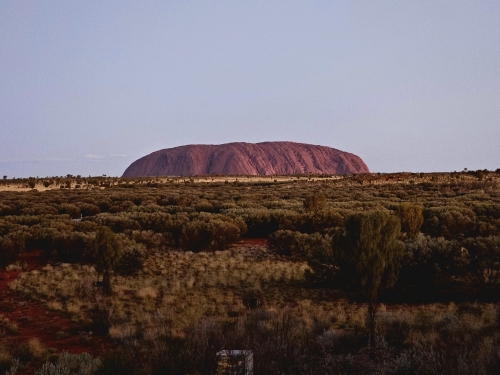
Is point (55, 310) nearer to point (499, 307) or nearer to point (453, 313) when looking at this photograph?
point (453, 313)

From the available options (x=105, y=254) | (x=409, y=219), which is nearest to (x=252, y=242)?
(x=409, y=219)

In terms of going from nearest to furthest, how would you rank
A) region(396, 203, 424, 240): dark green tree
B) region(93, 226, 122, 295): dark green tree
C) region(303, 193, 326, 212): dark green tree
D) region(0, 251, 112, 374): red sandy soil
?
region(0, 251, 112, 374): red sandy soil, region(93, 226, 122, 295): dark green tree, region(396, 203, 424, 240): dark green tree, region(303, 193, 326, 212): dark green tree

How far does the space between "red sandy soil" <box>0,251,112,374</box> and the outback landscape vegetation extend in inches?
1.6

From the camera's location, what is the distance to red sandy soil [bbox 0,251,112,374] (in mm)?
7949

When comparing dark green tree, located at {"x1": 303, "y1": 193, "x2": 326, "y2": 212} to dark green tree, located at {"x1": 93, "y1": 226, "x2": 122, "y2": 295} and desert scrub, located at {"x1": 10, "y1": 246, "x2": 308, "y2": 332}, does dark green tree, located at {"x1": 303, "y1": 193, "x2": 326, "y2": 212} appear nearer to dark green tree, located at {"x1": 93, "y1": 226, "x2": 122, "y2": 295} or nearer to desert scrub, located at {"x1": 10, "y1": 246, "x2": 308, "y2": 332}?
desert scrub, located at {"x1": 10, "y1": 246, "x2": 308, "y2": 332}

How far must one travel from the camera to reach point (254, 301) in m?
9.87

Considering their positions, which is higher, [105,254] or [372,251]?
[372,251]

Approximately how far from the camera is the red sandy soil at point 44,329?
7949 mm

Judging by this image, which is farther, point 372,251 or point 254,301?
point 254,301

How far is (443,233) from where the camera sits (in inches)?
763

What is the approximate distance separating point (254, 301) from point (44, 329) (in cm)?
434

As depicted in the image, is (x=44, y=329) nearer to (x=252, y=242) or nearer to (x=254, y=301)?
(x=254, y=301)

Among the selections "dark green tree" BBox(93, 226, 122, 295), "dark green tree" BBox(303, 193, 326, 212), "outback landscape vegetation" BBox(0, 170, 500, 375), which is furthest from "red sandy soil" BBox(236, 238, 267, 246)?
"dark green tree" BBox(93, 226, 122, 295)

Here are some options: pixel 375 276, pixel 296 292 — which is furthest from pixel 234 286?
pixel 375 276
